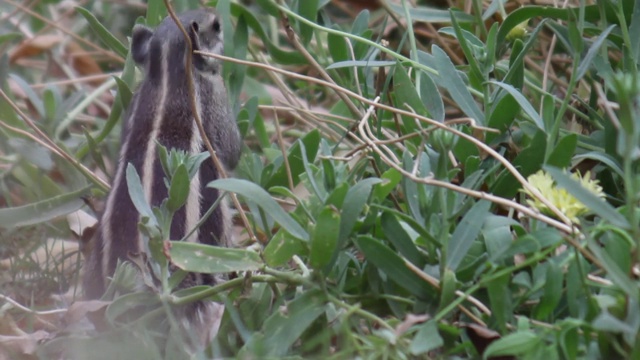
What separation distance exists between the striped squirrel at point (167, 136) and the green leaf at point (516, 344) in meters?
1.04

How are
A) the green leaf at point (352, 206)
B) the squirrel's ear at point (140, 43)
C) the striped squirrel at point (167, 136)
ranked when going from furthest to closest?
the squirrel's ear at point (140, 43) < the striped squirrel at point (167, 136) < the green leaf at point (352, 206)

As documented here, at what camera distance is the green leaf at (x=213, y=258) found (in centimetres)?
207

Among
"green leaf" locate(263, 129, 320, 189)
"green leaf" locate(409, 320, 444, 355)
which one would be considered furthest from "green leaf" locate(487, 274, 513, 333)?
"green leaf" locate(263, 129, 320, 189)

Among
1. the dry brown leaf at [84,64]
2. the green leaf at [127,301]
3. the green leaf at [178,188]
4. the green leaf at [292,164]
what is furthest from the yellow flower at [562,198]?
the dry brown leaf at [84,64]

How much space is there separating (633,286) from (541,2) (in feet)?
6.83

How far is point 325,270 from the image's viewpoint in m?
2.09

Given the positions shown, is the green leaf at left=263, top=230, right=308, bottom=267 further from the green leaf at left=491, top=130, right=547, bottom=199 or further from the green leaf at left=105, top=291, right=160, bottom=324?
the green leaf at left=491, top=130, right=547, bottom=199

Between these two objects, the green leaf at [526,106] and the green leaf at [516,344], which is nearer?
the green leaf at [516,344]

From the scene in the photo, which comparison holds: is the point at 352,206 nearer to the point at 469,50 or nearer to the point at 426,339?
the point at 426,339

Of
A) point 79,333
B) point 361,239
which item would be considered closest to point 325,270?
point 361,239

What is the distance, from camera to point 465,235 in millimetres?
2014

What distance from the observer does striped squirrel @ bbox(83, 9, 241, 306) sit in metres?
2.75

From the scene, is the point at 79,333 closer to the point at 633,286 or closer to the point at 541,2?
the point at 633,286

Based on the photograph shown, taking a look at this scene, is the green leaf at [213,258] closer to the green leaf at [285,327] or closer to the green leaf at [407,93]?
the green leaf at [285,327]
